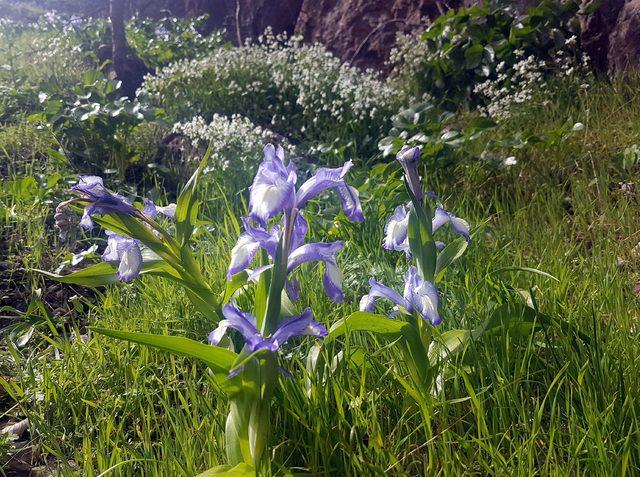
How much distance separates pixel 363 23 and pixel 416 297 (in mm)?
6343

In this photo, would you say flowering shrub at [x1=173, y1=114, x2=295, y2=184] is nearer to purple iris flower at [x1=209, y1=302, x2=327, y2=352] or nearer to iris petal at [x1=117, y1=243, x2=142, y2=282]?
iris petal at [x1=117, y1=243, x2=142, y2=282]

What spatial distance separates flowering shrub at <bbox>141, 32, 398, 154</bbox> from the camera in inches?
202

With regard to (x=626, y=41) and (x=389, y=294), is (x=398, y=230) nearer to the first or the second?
(x=389, y=294)

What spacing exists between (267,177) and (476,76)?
4312mm

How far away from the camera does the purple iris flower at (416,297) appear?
1.60 m

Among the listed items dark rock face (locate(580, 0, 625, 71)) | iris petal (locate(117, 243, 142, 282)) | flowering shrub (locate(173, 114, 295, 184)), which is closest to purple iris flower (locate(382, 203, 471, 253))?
iris petal (locate(117, 243, 142, 282))

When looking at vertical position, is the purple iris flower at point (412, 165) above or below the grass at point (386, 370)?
above

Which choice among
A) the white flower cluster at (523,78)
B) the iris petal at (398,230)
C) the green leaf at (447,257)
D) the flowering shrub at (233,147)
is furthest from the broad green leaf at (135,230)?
the white flower cluster at (523,78)

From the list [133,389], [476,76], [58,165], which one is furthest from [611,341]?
[476,76]

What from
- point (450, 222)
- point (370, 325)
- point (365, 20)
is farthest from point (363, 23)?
point (370, 325)

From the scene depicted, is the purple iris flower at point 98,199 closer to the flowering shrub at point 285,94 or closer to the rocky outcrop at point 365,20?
the flowering shrub at point 285,94

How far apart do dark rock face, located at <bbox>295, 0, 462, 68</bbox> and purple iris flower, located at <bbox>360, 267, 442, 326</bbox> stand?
206 inches

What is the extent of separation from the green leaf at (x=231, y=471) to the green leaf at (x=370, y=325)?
363 mm

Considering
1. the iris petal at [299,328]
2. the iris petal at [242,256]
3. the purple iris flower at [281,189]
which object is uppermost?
the purple iris flower at [281,189]
